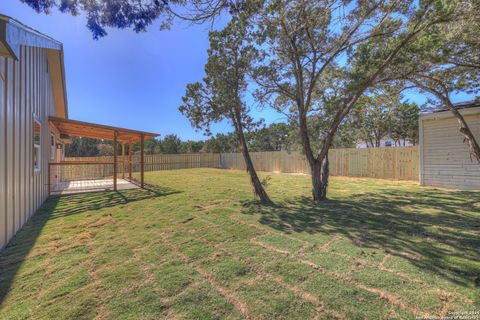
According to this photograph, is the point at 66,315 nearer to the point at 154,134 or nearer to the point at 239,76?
the point at 239,76

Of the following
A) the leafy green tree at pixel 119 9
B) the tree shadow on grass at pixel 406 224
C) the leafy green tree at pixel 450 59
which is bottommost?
the tree shadow on grass at pixel 406 224

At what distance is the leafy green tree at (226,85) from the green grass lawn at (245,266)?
2.53m

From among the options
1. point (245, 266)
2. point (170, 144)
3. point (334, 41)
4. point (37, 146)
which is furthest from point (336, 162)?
point (170, 144)

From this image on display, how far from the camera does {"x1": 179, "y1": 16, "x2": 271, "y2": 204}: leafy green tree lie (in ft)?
17.8

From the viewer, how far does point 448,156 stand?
809cm

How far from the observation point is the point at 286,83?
20.5 feet

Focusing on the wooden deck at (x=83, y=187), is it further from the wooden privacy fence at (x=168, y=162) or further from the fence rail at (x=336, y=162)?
the wooden privacy fence at (x=168, y=162)

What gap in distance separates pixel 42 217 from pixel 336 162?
13787mm

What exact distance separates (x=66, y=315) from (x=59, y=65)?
9.39 metres

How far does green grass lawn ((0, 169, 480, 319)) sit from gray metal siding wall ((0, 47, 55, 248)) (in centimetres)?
37

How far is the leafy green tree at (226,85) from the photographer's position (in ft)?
17.8

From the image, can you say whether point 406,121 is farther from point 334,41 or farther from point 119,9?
point 119,9

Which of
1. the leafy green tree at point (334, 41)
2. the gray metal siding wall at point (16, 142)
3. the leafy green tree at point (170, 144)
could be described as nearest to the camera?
the gray metal siding wall at point (16, 142)

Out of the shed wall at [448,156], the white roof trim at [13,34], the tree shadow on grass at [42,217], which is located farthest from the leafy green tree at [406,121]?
the white roof trim at [13,34]
